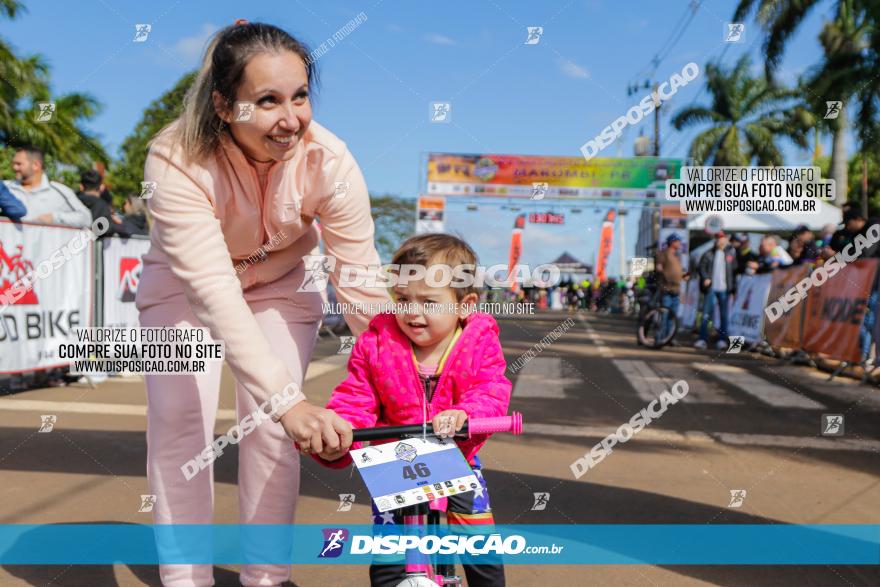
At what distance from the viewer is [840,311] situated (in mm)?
10289

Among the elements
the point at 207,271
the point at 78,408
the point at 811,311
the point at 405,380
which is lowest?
the point at 78,408

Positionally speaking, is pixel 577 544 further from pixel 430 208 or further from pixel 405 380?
pixel 430 208

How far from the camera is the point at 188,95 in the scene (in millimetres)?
2600

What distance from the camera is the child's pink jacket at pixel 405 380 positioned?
238 cm

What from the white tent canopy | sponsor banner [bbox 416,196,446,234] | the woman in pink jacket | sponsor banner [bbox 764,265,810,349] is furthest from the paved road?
sponsor banner [bbox 416,196,446,234]

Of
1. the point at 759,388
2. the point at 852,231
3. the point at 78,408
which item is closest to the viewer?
the point at 78,408

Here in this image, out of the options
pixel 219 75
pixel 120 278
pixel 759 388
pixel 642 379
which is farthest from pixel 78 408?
pixel 759 388

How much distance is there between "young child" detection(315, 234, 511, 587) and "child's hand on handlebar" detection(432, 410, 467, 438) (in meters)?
0.24

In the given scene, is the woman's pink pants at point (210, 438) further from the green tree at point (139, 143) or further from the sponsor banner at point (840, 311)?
the green tree at point (139, 143)

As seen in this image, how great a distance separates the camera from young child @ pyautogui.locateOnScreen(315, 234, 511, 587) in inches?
90.7

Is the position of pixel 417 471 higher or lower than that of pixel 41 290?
lower

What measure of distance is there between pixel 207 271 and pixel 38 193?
6964 mm

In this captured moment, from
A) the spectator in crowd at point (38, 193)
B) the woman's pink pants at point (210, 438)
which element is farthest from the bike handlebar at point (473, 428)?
the spectator in crowd at point (38, 193)

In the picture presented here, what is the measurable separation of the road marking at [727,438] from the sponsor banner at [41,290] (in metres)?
4.83
